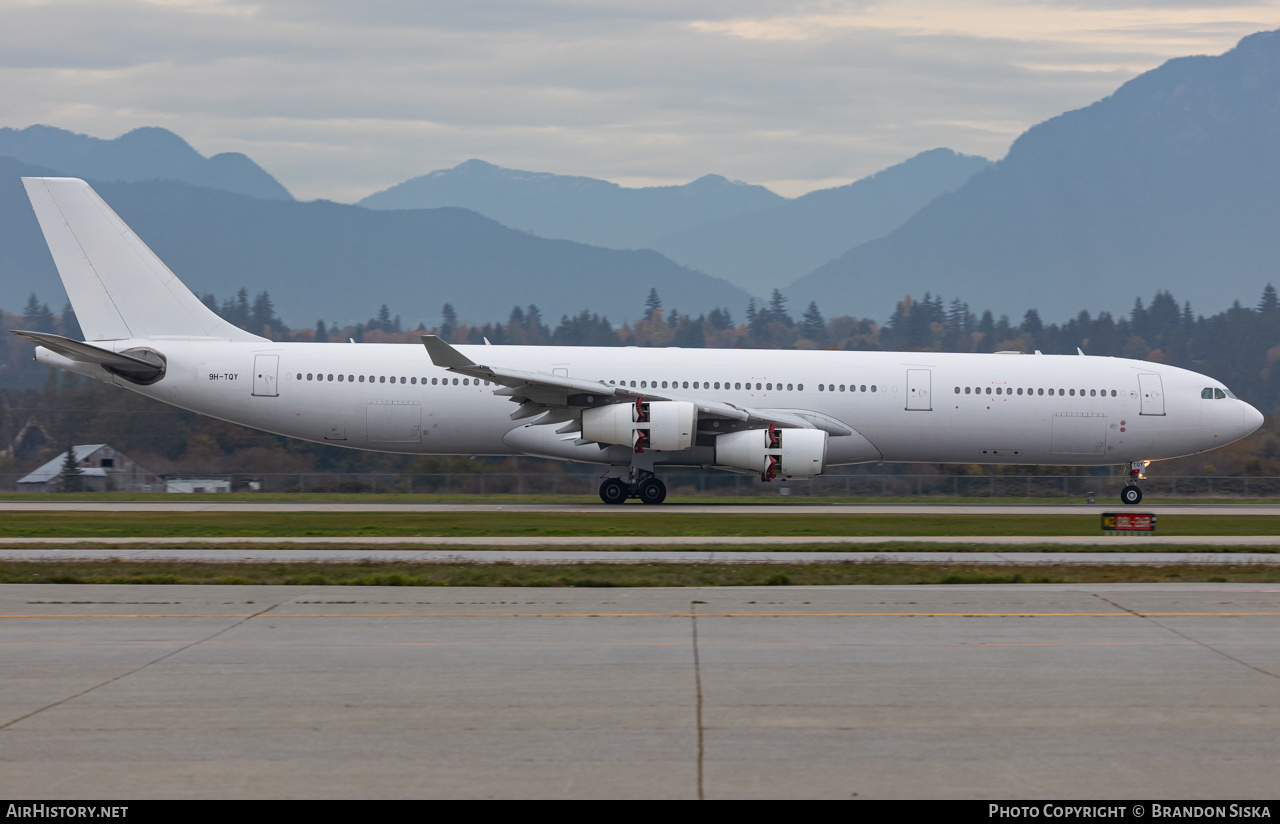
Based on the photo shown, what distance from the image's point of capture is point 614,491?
107ft

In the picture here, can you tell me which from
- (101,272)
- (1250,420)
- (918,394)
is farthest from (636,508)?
(1250,420)

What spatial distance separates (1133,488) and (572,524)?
17162 millimetres

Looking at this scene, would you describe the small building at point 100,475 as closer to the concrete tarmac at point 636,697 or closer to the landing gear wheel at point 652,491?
the landing gear wheel at point 652,491

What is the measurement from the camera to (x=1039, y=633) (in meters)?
12.1

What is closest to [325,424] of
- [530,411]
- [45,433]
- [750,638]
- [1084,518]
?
[530,411]

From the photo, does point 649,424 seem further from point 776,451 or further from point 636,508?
point 776,451

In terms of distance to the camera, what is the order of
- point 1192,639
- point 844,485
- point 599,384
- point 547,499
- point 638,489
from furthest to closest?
point 844,485
point 547,499
point 638,489
point 599,384
point 1192,639

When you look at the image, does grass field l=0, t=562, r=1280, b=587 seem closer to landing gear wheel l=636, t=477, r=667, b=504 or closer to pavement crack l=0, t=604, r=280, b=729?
pavement crack l=0, t=604, r=280, b=729

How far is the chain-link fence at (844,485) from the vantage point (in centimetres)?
4000

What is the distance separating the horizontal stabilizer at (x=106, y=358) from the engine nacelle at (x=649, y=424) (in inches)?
455

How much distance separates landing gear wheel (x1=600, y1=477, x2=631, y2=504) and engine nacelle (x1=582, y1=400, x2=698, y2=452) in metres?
2.20

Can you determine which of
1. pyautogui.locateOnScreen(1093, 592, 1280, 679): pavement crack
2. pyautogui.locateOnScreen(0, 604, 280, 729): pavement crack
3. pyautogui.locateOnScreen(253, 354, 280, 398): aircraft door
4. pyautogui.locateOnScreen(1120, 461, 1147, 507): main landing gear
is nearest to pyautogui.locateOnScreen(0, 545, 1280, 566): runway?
pyautogui.locateOnScreen(1093, 592, 1280, 679): pavement crack

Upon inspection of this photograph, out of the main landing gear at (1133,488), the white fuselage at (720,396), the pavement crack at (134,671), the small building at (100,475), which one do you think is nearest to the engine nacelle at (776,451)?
the white fuselage at (720,396)

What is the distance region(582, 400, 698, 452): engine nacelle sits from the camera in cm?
3041
